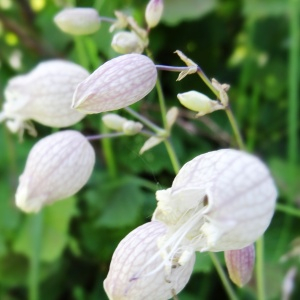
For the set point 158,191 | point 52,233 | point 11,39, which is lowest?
point 52,233

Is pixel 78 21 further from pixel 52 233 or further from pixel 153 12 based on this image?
pixel 52 233

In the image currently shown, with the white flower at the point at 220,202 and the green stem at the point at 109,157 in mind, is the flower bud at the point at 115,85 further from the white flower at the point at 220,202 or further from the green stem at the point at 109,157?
the green stem at the point at 109,157

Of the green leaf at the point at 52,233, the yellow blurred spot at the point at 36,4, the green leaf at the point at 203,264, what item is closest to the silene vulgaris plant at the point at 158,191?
the green leaf at the point at 203,264

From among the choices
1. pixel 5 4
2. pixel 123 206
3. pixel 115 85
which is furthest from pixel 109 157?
pixel 115 85

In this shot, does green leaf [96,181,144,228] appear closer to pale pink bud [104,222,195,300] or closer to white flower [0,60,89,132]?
white flower [0,60,89,132]

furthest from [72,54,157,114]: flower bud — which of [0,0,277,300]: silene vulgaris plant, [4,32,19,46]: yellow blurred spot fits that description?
[4,32,19,46]: yellow blurred spot

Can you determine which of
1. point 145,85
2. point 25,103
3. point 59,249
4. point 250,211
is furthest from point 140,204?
point 250,211
